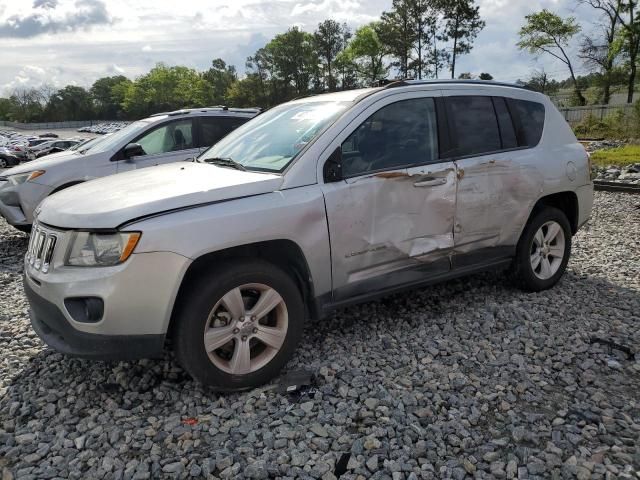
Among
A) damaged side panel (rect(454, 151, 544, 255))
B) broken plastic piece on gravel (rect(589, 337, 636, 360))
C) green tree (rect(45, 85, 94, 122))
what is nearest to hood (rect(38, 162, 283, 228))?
damaged side panel (rect(454, 151, 544, 255))

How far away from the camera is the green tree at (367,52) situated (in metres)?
65.2

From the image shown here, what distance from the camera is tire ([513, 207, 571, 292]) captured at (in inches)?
180

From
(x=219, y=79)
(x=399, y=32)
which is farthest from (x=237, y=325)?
(x=219, y=79)

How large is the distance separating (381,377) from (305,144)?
1628 millimetres

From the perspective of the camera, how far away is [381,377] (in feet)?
11.0

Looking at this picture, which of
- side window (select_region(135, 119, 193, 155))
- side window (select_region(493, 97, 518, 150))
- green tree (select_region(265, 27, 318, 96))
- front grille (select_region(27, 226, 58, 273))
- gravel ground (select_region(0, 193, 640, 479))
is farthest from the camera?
green tree (select_region(265, 27, 318, 96))

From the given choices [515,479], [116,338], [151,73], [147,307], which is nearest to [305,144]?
[147,307]

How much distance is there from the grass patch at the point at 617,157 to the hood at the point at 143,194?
14428 mm

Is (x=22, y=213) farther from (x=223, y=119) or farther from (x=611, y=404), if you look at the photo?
(x=611, y=404)

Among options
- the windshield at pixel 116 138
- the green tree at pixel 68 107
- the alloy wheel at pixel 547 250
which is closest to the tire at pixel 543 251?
the alloy wheel at pixel 547 250

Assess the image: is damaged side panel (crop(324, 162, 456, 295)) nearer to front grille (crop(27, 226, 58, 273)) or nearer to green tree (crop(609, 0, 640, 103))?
front grille (crop(27, 226, 58, 273))

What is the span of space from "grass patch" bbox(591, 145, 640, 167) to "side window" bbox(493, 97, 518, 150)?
12163mm

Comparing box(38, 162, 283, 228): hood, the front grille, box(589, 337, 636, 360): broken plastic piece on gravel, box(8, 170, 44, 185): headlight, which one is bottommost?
box(589, 337, 636, 360): broken plastic piece on gravel

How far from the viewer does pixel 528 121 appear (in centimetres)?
456
